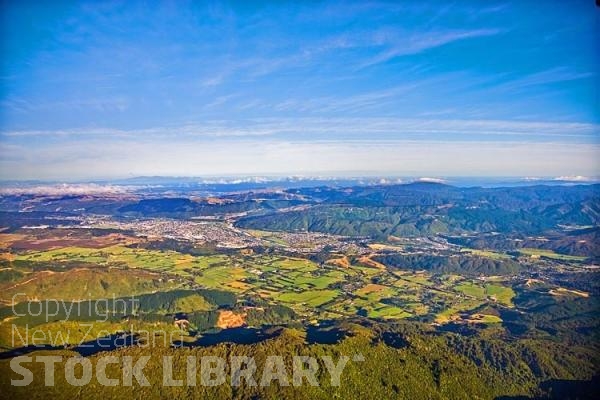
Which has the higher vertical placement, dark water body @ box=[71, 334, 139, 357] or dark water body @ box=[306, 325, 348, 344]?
dark water body @ box=[71, 334, 139, 357]

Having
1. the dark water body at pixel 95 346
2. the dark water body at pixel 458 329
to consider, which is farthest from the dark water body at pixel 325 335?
the dark water body at pixel 95 346

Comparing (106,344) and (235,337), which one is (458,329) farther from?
(106,344)

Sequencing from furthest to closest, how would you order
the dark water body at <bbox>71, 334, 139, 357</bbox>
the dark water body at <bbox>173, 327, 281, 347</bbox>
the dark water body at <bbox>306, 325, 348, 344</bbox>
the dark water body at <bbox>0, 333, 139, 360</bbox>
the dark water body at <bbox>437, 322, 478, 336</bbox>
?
the dark water body at <bbox>437, 322, 478, 336</bbox>, the dark water body at <bbox>173, 327, 281, 347</bbox>, the dark water body at <bbox>306, 325, 348, 344</bbox>, the dark water body at <bbox>71, 334, 139, 357</bbox>, the dark water body at <bbox>0, 333, 139, 360</bbox>

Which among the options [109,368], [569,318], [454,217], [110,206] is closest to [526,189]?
[454,217]

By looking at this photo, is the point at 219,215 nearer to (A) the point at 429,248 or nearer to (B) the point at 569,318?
(A) the point at 429,248

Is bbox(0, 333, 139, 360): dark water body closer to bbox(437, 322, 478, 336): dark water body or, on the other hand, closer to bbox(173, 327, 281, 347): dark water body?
bbox(173, 327, 281, 347): dark water body

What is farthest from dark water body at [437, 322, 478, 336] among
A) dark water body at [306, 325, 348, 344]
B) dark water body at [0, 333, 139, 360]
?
dark water body at [0, 333, 139, 360]

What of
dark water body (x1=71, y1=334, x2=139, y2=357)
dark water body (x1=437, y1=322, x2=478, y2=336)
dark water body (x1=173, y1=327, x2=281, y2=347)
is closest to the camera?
dark water body (x1=71, y1=334, x2=139, y2=357)

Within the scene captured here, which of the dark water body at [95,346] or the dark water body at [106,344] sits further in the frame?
the dark water body at [106,344]

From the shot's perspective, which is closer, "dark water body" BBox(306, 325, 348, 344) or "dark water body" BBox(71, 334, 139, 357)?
"dark water body" BBox(71, 334, 139, 357)

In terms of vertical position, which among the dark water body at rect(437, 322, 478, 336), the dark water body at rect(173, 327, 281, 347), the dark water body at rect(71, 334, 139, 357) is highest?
the dark water body at rect(71, 334, 139, 357)

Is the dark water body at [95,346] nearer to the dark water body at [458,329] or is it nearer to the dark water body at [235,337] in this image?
the dark water body at [235,337]
